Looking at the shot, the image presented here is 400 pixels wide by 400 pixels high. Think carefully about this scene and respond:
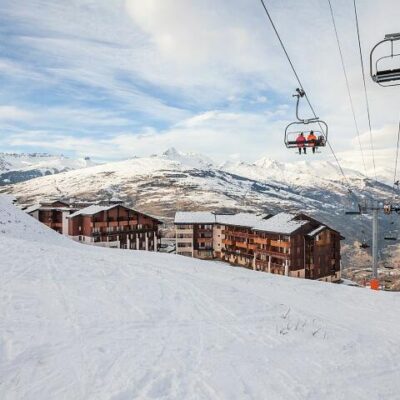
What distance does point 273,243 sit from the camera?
61156 mm

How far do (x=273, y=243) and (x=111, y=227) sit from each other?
33.3m

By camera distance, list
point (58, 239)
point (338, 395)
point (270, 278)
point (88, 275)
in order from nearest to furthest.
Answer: point (338, 395)
point (88, 275)
point (270, 278)
point (58, 239)

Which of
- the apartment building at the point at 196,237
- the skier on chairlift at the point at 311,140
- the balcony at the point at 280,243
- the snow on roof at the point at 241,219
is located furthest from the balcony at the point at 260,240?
the skier on chairlift at the point at 311,140

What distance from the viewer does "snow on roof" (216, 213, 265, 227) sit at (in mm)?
69375

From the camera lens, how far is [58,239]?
1382 inches

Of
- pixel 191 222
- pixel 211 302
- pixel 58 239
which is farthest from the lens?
pixel 191 222

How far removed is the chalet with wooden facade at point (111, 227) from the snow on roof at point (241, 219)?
1641 centimetres

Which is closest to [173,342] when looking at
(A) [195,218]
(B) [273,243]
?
(B) [273,243]

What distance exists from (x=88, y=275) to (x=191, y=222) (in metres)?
64.7

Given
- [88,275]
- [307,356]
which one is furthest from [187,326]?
[88,275]

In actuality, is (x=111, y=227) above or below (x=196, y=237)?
above

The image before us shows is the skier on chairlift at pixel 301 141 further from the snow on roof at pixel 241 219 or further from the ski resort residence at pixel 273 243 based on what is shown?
the snow on roof at pixel 241 219

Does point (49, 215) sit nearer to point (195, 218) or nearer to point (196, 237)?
point (195, 218)

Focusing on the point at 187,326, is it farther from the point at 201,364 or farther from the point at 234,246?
the point at 234,246
